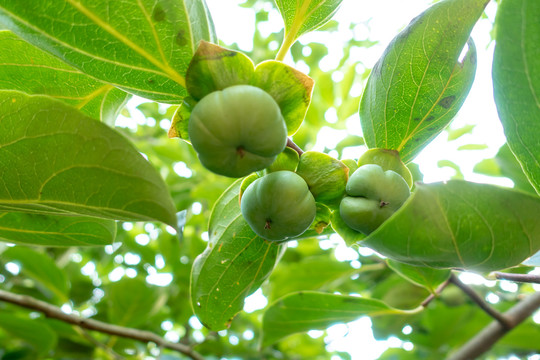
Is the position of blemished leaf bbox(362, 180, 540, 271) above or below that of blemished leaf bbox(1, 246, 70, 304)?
above

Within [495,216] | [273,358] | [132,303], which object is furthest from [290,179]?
[273,358]

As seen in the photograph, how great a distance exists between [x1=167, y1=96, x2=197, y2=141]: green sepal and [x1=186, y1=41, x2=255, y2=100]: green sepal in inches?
1.3

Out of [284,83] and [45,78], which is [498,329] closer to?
[284,83]

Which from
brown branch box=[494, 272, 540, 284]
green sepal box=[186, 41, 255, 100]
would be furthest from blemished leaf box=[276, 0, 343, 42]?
brown branch box=[494, 272, 540, 284]

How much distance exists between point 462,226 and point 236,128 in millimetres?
411

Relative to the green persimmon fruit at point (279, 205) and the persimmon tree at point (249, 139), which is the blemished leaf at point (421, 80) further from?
the green persimmon fruit at point (279, 205)

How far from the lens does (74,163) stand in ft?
2.72

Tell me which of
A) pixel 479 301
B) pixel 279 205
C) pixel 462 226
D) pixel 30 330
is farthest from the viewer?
pixel 30 330

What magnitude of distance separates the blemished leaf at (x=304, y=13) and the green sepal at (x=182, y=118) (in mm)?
347

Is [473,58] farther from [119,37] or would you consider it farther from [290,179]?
[119,37]

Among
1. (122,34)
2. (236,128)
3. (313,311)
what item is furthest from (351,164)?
(313,311)

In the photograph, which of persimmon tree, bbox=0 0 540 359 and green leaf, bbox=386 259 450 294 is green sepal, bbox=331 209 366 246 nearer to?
persimmon tree, bbox=0 0 540 359

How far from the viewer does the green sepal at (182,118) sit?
917 mm

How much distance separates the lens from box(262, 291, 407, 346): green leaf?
5.06 feet
